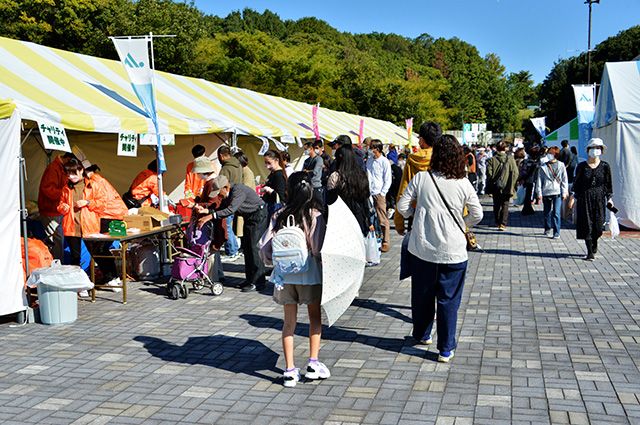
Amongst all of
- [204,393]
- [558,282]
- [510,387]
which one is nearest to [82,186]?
[204,393]

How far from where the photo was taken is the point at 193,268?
25.6ft

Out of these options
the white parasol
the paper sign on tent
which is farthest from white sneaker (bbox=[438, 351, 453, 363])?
the paper sign on tent

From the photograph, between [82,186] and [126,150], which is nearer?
[82,186]

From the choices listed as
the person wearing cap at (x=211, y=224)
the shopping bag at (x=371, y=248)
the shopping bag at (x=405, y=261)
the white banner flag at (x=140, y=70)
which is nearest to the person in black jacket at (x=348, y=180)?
the shopping bag at (x=371, y=248)

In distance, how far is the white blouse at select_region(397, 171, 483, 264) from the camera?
488 centimetres

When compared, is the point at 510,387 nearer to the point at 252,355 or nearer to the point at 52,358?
the point at 252,355

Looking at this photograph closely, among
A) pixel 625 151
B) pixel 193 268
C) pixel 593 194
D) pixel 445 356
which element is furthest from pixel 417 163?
pixel 625 151

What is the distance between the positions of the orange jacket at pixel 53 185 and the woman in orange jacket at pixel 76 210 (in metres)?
0.10

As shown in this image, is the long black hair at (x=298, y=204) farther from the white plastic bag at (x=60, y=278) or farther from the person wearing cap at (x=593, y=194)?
the person wearing cap at (x=593, y=194)

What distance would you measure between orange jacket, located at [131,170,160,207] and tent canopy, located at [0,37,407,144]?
3.38 ft

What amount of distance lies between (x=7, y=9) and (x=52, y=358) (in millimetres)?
38907

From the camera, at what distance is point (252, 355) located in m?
5.46

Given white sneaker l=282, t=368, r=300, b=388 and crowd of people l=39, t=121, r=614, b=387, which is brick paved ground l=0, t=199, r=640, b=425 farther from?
crowd of people l=39, t=121, r=614, b=387

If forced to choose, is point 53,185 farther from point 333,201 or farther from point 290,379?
point 290,379
